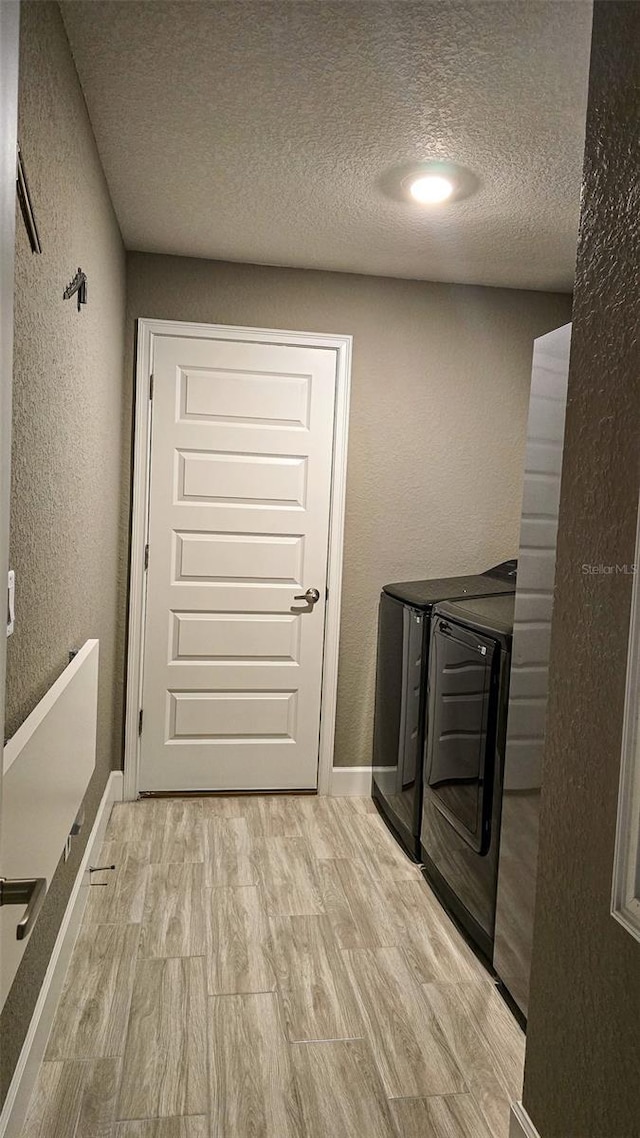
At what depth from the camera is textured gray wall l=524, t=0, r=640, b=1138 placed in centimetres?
136

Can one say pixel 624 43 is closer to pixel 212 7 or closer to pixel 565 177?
pixel 212 7

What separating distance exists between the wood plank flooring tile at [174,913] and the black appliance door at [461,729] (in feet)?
2.98

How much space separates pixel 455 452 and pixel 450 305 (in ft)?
2.31

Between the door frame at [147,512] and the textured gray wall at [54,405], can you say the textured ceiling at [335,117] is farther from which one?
the door frame at [147,512]

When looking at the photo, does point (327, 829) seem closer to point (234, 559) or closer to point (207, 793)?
point (207, 793)

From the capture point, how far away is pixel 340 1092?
1906 mm

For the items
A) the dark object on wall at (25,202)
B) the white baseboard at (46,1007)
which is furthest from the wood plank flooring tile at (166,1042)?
the dark object on wall at (25,202)

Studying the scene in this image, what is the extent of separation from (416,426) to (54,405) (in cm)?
228

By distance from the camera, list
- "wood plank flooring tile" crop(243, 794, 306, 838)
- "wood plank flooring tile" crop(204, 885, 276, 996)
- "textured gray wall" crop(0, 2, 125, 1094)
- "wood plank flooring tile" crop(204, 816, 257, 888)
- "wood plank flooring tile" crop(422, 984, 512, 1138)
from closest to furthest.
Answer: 1. "textured gray wall" crop(0, 2, 125, 1094)
2. "wood plank flooring tile" crop(422, 984, 512, 1138)
3. "wood plank flooring tile" crop(204, 885, 276, 996)
4. "wood plank flooring tile" crop(204, 816, 257, 888)
5. "wood plank flooring tile" crop(243, 794, 306, 838)

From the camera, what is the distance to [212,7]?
1830 mm

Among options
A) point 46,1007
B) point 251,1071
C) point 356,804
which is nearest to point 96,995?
point 46,1007

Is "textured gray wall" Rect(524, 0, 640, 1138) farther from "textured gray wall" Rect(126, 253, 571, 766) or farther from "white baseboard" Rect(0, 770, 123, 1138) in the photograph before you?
"textured gray wall" Rect(126, 253, 571, 766)

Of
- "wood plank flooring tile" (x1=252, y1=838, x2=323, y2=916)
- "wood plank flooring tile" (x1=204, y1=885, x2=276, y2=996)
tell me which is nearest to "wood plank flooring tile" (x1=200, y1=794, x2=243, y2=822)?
"wood plank flooring tile" (x1=252, y1=838, x2=323, y2=916)

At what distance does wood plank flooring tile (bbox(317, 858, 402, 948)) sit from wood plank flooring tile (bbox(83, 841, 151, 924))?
2.16 feet
